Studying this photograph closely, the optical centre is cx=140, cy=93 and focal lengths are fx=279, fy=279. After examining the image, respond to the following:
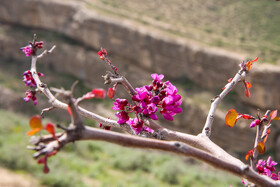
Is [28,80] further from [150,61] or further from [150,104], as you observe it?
[150,61]

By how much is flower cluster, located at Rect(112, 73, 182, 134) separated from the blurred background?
6.48m

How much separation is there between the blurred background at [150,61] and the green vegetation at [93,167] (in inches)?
1.6

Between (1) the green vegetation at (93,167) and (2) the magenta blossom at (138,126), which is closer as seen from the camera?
(2) the magenta blossom at (138,126)

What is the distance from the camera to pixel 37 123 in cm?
82

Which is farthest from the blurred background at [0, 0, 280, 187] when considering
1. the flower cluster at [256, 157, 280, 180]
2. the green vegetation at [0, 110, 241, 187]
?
the flower cluster at [256, 157, 280, 180]

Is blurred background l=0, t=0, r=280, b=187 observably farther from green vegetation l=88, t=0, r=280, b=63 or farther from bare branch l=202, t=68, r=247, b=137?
bare branch l=202, t=68, r=247, b=137

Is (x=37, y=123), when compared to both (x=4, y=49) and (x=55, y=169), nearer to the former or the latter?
(x=55, y=169)

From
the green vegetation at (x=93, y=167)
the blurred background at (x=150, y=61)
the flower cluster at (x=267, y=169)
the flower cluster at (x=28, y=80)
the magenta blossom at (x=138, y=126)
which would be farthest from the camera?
the blurred background at (x=150, y=61)

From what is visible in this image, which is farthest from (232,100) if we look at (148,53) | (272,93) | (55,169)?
(55,169)

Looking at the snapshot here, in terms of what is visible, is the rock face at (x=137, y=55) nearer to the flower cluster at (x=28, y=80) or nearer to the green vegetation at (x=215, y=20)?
the green vegetation at (x=215, y=20)

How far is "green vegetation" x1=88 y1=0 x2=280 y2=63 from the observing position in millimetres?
16997

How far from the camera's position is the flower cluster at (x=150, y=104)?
4.41 ft

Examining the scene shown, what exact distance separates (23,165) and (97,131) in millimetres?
6653

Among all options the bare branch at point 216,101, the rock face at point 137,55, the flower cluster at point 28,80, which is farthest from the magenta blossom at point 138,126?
the rock face at point 137,55
